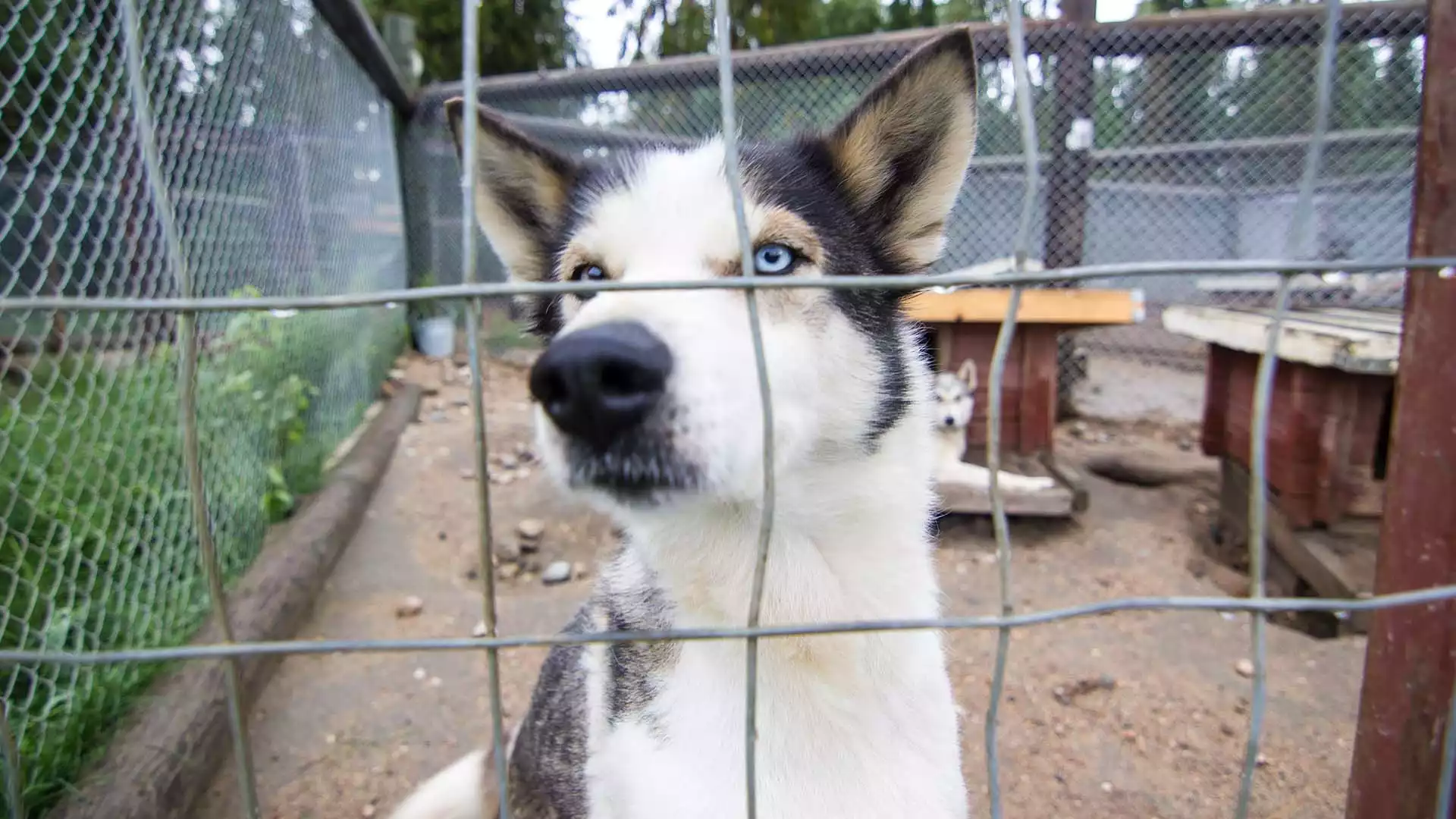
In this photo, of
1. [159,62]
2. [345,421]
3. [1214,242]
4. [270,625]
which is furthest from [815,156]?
[1214,242]

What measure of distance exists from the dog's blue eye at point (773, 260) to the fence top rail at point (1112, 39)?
12.1ft

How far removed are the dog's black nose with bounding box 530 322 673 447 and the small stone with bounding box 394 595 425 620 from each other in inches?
112

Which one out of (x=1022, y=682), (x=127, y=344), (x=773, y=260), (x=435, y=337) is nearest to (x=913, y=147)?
(x=773, y=260)

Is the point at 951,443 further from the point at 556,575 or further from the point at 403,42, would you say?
the point at 403,42

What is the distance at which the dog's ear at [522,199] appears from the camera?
1.74 m

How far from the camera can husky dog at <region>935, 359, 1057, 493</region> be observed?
4.34 meters

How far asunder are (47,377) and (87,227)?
0.58m

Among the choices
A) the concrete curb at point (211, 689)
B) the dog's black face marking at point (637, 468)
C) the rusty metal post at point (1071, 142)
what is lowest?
the concrete curb at point (211, 689)

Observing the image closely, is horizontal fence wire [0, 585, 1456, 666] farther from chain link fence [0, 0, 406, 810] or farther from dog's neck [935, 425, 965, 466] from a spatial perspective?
dog's neck [935, 425, 965, 466]

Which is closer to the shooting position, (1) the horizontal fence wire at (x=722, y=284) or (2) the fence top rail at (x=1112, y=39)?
(1) the horizontal fence wire at (x=722, y=284)

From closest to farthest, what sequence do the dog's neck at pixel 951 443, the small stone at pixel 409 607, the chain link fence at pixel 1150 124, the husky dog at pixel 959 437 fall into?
the small stone at pixel 409 607 → the husky dog at pixel 959 437 → the dog's neck at pixel 951 443 → the chain link fence at pixel 1150 124

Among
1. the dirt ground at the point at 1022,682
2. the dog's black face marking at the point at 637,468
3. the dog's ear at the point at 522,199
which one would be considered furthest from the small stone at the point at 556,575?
the dog's black face marking at the point at 637,468

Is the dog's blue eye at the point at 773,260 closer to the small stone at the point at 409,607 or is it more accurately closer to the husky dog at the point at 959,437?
the small stone at the point at 409,607

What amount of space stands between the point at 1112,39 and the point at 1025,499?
10.4ft
